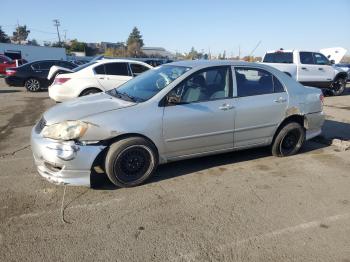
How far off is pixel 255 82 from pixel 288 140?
3.89 feet

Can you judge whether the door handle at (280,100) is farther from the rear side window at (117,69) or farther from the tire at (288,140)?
the rear side window at (117,69)

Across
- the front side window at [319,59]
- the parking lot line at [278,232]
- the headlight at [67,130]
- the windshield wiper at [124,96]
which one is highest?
the front side window at [319,59]

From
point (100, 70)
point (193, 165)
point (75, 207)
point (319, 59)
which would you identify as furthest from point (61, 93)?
point (319, 59)

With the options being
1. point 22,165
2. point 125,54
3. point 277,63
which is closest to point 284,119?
point 22,165

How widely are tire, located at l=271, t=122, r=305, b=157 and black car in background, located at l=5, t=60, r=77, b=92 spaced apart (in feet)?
40.6

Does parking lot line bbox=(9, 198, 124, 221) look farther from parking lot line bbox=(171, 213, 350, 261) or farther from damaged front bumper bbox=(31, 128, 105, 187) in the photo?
parking lot line bbox=(171, 213, 350, 261)

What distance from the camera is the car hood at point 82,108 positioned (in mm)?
4016

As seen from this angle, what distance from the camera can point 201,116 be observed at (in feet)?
14.6

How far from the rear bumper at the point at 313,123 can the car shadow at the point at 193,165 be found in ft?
1.22

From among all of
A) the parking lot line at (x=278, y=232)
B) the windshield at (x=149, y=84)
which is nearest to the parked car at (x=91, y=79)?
the windshield at (x=149, y=84)

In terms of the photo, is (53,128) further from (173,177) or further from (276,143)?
(276,143)

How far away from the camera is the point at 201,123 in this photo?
14.7 feet

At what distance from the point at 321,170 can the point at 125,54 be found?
286 ft

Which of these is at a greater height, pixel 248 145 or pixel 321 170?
pixel 248 145
